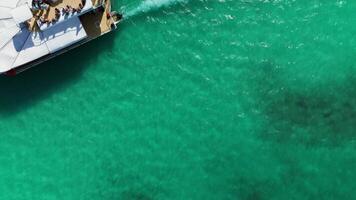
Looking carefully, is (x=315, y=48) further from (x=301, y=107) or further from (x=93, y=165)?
(x=93, y=165)

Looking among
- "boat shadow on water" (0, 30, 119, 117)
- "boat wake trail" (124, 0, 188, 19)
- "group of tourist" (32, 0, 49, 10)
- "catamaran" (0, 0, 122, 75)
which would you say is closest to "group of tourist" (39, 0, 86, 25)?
"catamaran" (0, 0, 122, 75)

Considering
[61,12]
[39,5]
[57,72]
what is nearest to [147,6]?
[61,12]

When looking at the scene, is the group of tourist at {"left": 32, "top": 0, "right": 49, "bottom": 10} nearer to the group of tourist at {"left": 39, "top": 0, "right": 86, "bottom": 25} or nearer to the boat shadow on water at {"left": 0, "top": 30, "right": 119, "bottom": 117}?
the group of tourist at {"left": 39, "top": 0, "right": 86, "bottom": 25}

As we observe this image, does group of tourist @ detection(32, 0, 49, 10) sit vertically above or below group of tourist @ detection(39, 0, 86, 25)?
above

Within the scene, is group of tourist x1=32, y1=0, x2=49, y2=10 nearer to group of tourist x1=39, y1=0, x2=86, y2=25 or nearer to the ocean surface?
group of tourist x1=39, y1=0, x2=86, y2=25

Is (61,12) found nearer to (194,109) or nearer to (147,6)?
(147,6)

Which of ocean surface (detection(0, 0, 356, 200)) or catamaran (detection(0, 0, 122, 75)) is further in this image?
ocean surface (detection(0, 0, 356, 200))

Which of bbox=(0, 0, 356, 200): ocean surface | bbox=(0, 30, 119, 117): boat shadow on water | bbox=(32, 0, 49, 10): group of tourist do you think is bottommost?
bbox=(0, 0, 356, 200): ocean surface
